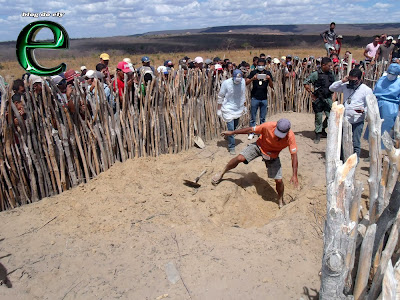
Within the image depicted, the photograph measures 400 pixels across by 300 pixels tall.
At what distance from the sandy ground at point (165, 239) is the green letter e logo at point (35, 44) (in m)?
1.59

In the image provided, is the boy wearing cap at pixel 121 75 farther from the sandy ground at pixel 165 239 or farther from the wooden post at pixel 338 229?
the wooden post at pixel 338 229

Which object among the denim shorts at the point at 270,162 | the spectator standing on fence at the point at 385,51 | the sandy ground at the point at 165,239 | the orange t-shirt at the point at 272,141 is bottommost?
the sandy ground at the point at 165,239

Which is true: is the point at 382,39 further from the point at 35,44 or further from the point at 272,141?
the point at 35,44

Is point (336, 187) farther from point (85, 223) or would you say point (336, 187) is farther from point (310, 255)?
point (85, 223)

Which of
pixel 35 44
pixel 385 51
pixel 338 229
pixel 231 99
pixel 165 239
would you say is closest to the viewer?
pixel 338 229

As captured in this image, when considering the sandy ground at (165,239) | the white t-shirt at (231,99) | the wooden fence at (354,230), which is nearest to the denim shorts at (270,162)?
the sandy ground at (165,239)

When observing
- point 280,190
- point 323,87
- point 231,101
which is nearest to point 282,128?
point 280,190

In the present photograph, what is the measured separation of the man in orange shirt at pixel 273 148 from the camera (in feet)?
14.3

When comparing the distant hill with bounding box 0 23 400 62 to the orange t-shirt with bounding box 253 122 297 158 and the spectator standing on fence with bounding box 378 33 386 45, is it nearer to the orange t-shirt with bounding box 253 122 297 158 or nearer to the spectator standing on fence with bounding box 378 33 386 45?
the spectator standing on fence with bounding box 378 33 386 45

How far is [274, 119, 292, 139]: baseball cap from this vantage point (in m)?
4.21

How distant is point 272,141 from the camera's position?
4.52 metres

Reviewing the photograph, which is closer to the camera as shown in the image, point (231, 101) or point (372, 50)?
point (231, 101)

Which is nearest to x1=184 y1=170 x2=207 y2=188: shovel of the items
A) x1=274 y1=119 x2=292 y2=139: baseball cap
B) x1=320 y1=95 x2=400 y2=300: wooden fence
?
x1=274 y1=119 x2=292 y2=139: baseball cap

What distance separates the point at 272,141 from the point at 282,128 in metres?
0.33
